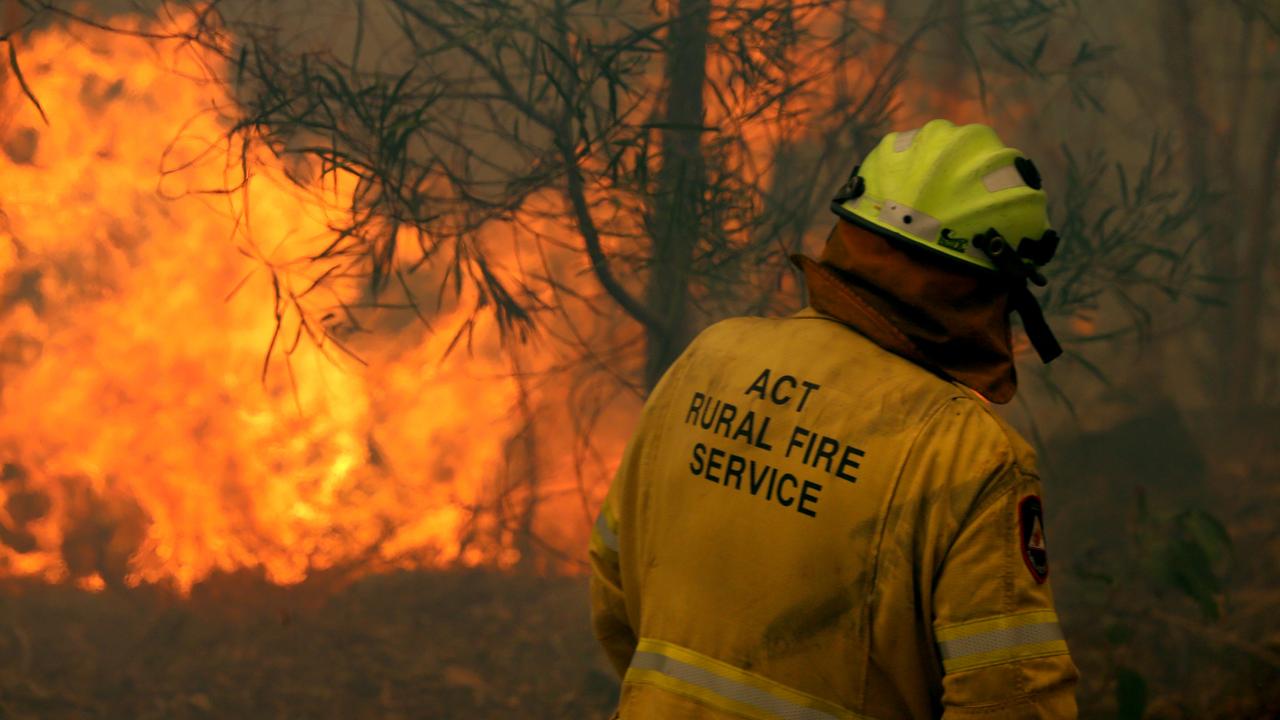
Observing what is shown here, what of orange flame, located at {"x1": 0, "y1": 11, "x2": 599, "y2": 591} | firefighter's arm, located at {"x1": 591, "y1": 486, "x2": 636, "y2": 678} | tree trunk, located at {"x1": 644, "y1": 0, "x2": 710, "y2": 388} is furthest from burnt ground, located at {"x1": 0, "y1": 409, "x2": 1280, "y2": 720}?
firefighter's arm, located at {"x1": 591, "y1": 486, "x2": 636, "y2": 678}

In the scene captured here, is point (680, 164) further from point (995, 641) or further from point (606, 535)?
point (995, 641)

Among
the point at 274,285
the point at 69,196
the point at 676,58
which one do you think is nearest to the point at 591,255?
the point at 676,58

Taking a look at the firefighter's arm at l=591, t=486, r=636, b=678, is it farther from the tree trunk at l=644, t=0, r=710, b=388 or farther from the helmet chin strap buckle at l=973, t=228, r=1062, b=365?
the tree trunk at l=644, t=0, r=710, b=388

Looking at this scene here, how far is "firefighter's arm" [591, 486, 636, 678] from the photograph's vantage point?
1.74m

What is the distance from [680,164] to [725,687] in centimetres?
201

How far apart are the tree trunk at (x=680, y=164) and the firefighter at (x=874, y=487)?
67.2 inches

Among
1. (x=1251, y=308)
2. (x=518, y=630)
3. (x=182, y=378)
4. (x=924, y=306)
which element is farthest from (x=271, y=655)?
(x=1251, y=308)

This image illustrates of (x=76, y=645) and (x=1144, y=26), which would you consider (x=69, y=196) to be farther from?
(x=1144, y=26)

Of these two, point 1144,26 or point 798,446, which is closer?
point 798,446

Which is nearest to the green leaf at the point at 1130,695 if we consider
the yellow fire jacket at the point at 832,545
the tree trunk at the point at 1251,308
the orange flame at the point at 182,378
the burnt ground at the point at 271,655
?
the tree trunk at the point at 1251,308

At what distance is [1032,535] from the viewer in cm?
137

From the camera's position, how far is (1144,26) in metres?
3.45

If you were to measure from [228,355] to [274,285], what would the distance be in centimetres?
22

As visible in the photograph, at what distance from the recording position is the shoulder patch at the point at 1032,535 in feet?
4.44
